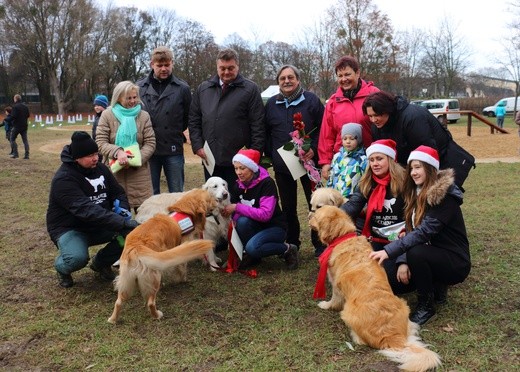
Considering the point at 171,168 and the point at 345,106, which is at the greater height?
the point at 345,106

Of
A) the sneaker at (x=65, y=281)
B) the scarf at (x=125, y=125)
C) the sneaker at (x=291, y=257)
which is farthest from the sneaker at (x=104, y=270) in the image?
the sneaker at (x=291, y=257)

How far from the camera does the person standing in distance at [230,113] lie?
5289mm

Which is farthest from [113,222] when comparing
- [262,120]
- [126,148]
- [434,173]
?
[434,173]

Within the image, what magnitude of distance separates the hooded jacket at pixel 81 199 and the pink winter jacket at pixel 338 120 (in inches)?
91.0

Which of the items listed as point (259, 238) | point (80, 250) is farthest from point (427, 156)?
point (80, 250)

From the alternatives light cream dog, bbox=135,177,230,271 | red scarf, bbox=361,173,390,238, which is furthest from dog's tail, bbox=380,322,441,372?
light cream dog, bbox=135,177,230,271

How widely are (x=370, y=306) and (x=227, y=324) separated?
1280 millimetres

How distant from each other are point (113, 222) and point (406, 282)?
2.79m

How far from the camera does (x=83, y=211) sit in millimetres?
4398

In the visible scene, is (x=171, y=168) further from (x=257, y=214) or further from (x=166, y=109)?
(x=257, y=214)

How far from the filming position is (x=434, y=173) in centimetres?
388

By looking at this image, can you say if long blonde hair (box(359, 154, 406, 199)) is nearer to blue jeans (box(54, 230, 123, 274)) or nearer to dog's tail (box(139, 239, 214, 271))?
dog's tail (box(139, 239, 214, 271))

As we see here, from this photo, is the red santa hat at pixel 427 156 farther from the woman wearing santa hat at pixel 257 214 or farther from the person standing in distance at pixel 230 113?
the person standing in distance at pixel 230 113

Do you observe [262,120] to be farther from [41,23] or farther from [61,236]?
[41,23]
